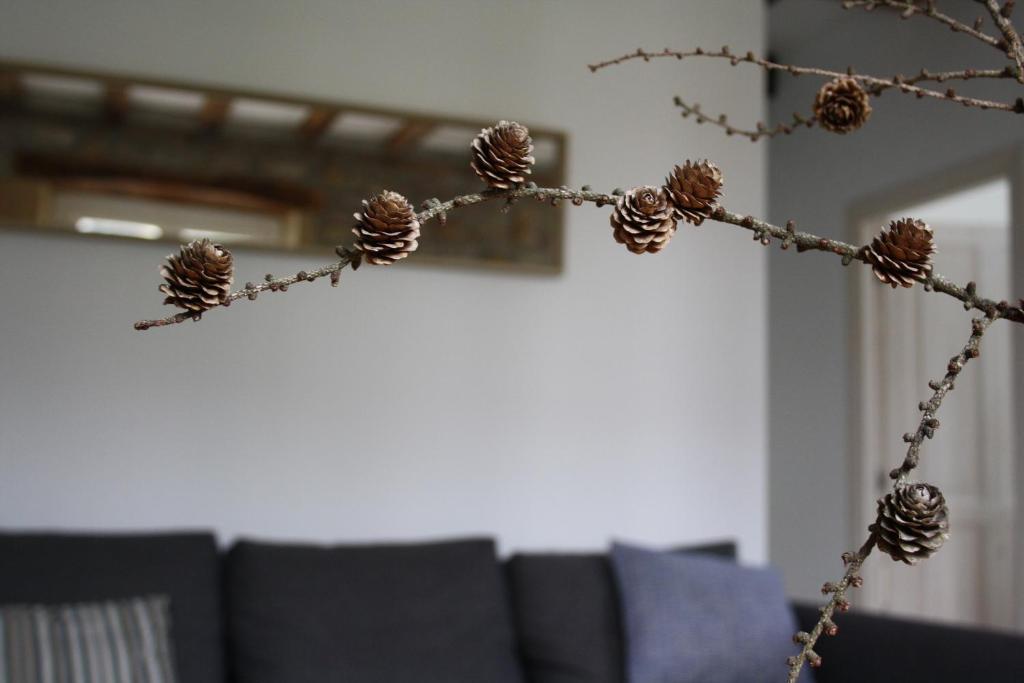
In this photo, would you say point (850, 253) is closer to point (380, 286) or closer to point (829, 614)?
point (829, 614)

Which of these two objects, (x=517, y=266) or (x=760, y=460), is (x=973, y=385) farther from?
(x=517, y=266)

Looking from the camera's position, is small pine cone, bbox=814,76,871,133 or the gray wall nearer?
small pine cone, bbox=814,76,871,133

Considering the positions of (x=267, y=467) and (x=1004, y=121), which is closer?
(x=267, y=467)

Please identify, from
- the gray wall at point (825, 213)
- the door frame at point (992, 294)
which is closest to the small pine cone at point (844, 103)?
the door frame at point (992, 294)

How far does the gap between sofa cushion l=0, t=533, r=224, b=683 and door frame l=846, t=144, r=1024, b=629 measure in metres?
2.84

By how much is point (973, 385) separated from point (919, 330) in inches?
14.5

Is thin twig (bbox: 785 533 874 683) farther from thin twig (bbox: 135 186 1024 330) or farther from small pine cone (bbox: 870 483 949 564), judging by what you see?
thin twig (bbox: 135 186 1024 330)

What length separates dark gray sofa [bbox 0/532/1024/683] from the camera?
2.61 meters

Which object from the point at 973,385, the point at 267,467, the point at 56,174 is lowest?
the point at 267,467

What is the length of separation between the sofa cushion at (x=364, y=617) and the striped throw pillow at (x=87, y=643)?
0.77ft

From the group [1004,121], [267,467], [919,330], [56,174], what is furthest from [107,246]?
[919,330]

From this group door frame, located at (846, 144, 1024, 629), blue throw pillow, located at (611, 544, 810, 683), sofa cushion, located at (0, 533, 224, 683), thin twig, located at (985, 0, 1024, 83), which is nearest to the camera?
thin twig, located at (985, 0, 1024, 83)

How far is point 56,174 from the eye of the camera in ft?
10.1

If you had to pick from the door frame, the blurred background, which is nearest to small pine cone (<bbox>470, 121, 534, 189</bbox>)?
the blurred background
